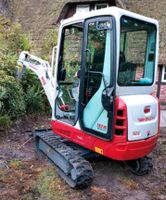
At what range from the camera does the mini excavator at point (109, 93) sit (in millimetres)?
4434

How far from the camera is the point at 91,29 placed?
15.5ft

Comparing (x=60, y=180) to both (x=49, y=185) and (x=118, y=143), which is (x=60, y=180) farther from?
(x=118, y=143)

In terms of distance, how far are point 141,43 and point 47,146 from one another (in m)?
2.31

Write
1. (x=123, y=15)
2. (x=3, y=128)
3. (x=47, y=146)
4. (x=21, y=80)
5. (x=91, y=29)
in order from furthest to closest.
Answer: (x=21, y=80)
(x=3, y=128)
(x=47, y=146)
(x=91, y=29)
(x=123, y=15)

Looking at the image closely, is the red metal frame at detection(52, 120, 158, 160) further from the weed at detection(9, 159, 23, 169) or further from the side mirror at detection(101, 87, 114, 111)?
the weed at detection(9, 159, 23, 169)

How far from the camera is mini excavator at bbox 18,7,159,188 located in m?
4.43

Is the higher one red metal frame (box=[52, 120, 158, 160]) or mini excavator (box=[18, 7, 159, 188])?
mini excavator (box=[18, 7, 159, 188])

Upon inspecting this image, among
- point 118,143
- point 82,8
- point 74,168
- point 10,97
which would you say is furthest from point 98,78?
point 82,8

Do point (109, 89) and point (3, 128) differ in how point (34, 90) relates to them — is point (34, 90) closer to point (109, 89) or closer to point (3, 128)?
point (3, 128)

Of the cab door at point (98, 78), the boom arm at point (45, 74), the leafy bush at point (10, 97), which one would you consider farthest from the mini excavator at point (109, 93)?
the leafy bush at point (10, 97)

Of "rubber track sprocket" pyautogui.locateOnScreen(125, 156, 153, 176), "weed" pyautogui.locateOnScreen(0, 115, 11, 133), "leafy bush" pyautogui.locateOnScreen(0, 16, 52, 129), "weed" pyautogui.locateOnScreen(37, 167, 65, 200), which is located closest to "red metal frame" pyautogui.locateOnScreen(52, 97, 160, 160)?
"rubber track sprocket" pyautogui.locateOnScreen(125, 156, 153, 176)

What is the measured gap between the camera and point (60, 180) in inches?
192

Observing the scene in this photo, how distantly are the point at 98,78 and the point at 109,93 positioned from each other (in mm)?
352

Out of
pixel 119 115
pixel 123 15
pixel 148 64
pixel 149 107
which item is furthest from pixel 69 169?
pixel 123 15
